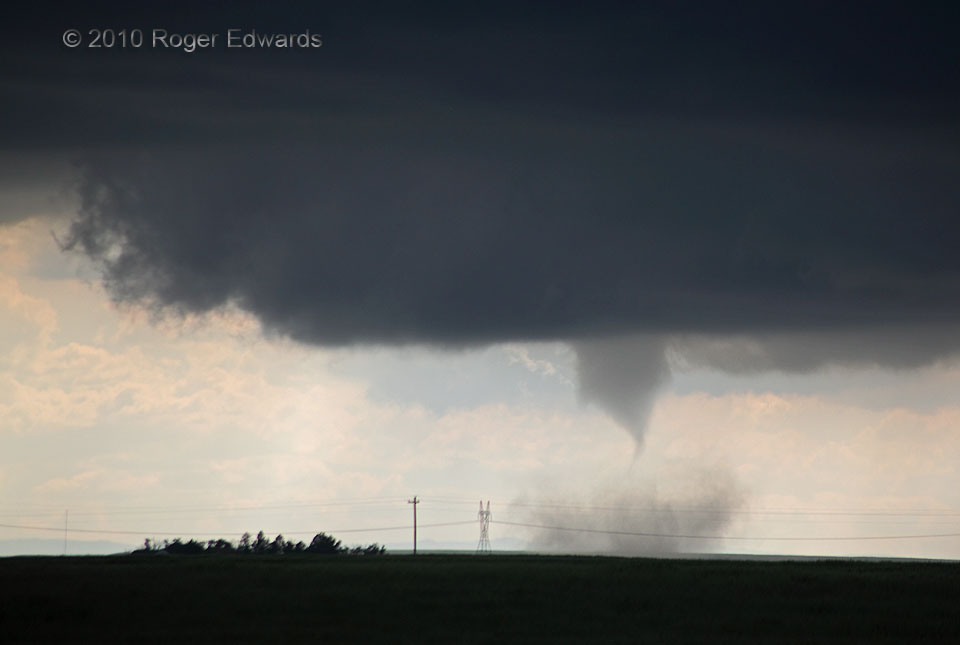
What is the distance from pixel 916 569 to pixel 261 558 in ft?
182

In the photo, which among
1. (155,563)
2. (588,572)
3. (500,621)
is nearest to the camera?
(500,621)

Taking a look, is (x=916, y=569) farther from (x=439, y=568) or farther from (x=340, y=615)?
(x=340, y=615)

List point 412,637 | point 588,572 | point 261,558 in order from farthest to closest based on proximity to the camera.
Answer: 1. point 261,558
2. point 588,572
3. point 412,637

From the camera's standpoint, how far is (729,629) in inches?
3199

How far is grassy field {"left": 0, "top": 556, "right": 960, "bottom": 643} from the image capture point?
78.6 m

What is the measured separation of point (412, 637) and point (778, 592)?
3063cm

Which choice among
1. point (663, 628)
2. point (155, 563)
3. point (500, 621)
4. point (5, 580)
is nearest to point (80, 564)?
point (155, 563)

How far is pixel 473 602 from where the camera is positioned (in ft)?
297

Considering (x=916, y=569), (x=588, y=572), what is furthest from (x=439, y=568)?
(x=916, y=569)

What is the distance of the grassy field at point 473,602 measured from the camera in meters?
78.6

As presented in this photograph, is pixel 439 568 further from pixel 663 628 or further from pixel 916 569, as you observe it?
pixel 916 569

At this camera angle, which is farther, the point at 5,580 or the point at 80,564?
the point at 80,564

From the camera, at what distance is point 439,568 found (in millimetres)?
109188

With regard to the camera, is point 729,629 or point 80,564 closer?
point 729,629
